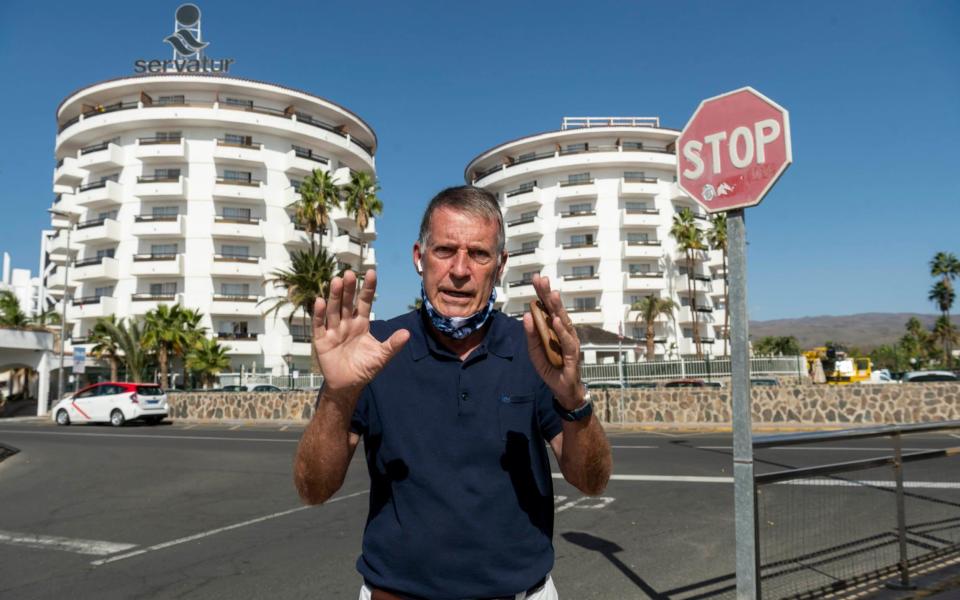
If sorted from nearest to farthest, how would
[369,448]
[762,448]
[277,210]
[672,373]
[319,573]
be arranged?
[369,448], [762,448], [319,573], [672,373], [277,210]

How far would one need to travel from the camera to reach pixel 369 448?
1952 mm

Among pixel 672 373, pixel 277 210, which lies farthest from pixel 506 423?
pixel 277 210

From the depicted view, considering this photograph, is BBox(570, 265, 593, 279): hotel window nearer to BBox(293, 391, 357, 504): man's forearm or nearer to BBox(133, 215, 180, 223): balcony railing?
BBox(133, 215, 180, 223): balcony railing

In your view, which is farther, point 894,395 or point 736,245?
point 894,395

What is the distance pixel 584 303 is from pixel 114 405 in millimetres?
41366

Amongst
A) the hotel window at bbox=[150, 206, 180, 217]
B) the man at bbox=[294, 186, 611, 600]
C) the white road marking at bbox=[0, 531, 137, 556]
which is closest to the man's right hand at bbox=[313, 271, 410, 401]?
the man at bbox=[294, 186, 611, 600]

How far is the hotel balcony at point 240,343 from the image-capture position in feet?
153

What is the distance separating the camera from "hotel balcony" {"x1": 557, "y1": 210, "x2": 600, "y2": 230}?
57.8 metres

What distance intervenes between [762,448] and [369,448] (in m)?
2.46

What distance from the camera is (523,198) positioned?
6066 centimetres

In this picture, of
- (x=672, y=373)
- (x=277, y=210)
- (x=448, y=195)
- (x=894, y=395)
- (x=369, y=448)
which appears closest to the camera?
(x=369, y=448)

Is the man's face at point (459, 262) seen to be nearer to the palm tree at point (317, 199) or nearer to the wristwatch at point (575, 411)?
the wristwatch at point (575, 411)

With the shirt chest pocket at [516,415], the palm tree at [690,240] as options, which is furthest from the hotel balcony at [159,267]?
the shirt chest pocket at [516,415]

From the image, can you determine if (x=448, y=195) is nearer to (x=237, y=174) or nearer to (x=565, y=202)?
(x=237, y=174)
